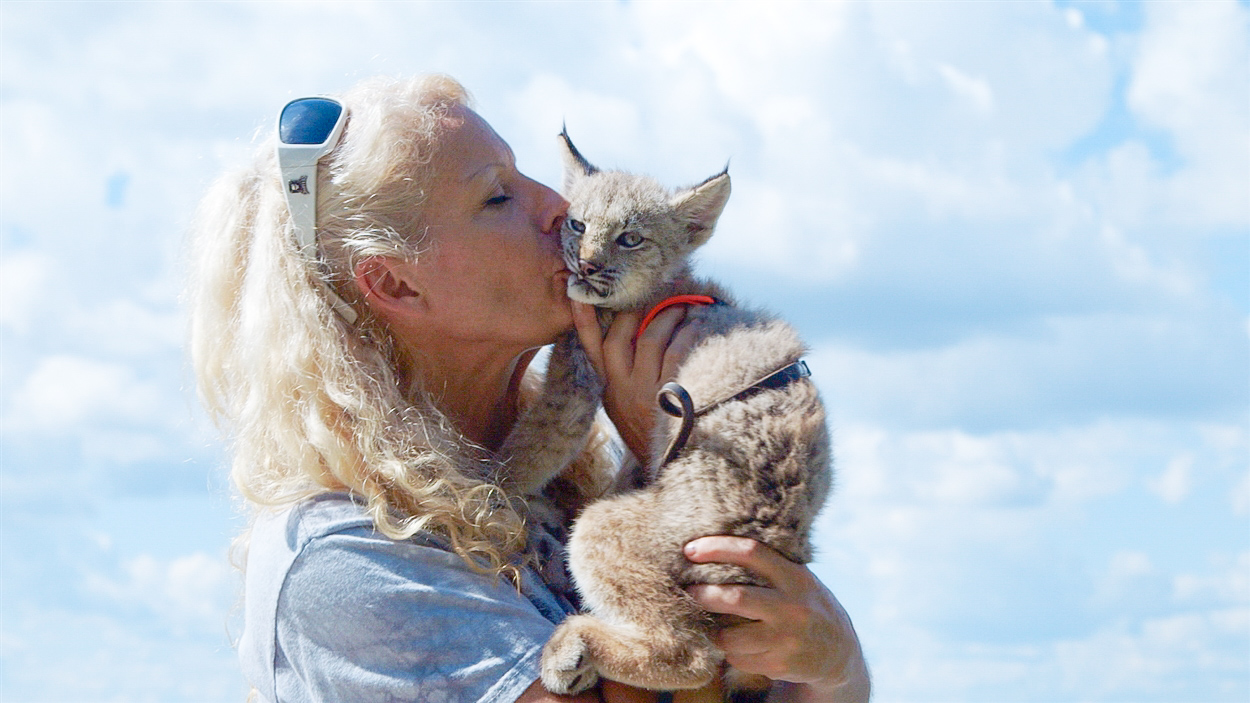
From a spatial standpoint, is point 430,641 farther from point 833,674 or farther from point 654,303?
point 654,303

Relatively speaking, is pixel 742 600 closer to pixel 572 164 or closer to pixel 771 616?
pixel 771 616

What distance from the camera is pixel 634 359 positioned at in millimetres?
4090

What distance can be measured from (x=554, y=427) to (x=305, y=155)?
4.32 feet

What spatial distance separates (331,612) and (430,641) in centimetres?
30

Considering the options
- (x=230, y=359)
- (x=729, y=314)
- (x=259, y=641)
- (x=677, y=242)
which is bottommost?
(x=259, y=641)

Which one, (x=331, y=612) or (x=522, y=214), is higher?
(x=522, y=214)

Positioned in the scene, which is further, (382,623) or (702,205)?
(702,205)

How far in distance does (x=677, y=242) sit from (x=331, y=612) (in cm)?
223

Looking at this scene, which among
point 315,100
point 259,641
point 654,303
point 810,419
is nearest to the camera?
point 259,641

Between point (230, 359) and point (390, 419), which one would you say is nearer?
point (390, 419)

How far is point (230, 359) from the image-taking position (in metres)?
4.12

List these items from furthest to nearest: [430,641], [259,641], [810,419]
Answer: [810,419] < [259,641] < [430,641]

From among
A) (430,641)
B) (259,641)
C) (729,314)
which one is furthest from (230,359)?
(729,314)

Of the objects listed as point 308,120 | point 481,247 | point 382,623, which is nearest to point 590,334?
point 481,247
